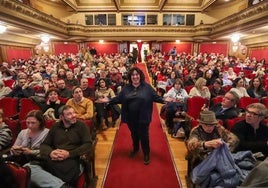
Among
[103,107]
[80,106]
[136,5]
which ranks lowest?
[103,107]

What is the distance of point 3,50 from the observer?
1343cm

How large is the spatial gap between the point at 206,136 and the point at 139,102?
1.03 metres

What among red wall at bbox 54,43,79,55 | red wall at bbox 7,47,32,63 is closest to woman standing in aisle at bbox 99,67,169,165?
red wall at bbox 7,47,32,63

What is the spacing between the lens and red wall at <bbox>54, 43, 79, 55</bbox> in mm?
20062

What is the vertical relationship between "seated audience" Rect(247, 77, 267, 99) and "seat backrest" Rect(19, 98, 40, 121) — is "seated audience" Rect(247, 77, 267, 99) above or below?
above

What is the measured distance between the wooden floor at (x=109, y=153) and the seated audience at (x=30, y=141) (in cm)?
90

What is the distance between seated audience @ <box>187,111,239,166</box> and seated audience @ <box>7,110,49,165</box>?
1536 millimetres

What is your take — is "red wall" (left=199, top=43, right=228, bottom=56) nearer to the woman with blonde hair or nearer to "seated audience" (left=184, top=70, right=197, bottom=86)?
"seated audience" (left=184, top=70, right=197, bottom=86)

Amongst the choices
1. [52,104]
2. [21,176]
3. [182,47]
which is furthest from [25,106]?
[182,47]

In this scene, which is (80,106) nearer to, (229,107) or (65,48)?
(229,107)

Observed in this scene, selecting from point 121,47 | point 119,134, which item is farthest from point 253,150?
point 121,47

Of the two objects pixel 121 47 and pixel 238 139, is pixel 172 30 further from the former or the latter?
pixel 238 139

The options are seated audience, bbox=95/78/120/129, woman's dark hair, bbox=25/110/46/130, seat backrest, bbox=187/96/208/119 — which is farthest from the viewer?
seated audience, bbox=95/78/120/129

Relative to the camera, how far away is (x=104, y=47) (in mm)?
21312
